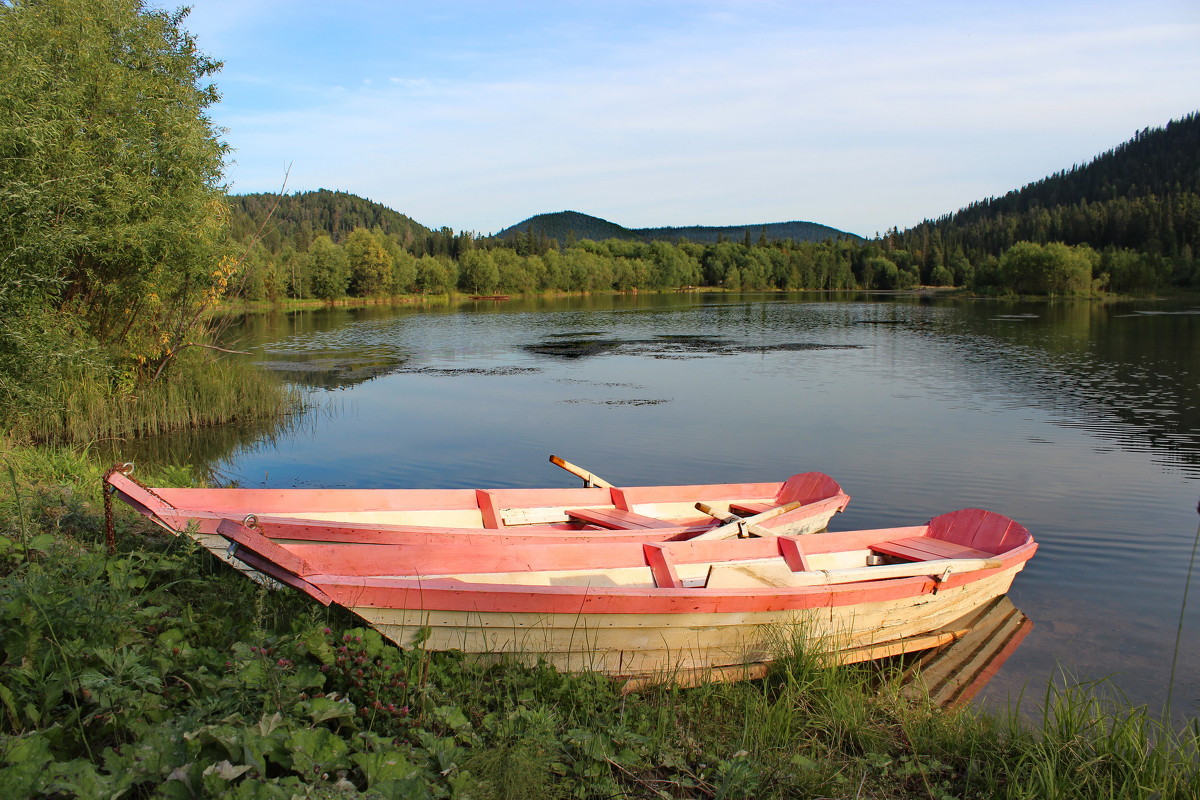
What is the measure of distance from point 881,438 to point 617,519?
29.7ft

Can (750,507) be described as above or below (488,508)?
below

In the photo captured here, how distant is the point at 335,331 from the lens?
1668 inches

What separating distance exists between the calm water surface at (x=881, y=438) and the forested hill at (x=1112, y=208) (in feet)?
306

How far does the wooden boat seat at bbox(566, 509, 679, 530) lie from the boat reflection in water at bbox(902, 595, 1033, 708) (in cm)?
246

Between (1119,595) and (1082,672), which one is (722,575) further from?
(1119,595)

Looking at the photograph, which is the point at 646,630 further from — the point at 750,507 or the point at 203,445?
the point at 203,445

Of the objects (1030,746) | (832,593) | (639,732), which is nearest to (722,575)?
(832,593)

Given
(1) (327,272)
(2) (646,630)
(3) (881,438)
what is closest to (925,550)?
(2) (646,630)

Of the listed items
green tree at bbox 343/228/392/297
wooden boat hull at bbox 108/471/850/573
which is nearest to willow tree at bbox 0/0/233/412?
wooden boat hull at bbox 108/471/850/573

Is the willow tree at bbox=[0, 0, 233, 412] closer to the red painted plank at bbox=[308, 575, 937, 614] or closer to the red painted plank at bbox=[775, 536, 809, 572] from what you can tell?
the red painted plank at bbox=[308, 575, 937, 614]

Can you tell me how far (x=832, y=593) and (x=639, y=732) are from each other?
1917mm

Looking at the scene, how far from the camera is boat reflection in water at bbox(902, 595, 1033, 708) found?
5.68 meters

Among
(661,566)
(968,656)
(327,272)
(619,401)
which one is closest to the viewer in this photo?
(661,566)

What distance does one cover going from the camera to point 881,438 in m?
14.9
